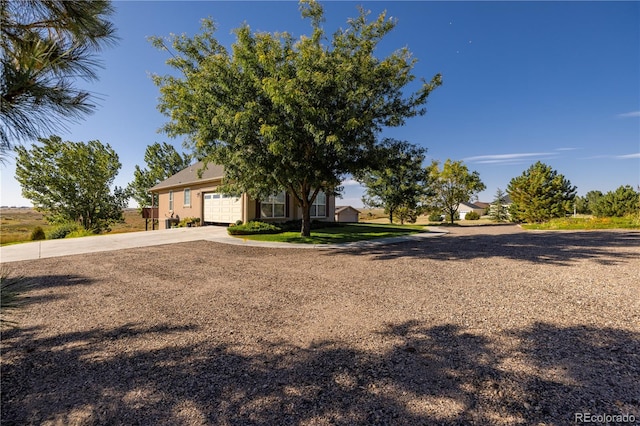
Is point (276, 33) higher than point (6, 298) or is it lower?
higher

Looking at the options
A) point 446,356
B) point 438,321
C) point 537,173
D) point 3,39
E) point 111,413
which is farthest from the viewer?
point 537,173

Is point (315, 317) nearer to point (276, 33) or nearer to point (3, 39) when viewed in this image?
point (3, 39)

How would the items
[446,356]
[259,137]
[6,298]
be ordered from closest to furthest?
1. [6,298]
2. [446,356]
3. [259,137]

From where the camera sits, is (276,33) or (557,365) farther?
(276,33)

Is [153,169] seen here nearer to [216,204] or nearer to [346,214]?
[216,204]

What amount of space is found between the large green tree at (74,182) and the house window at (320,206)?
837 inches

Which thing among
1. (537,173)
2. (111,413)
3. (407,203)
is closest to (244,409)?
(111,413)

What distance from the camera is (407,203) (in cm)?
2967

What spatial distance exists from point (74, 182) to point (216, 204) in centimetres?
1607

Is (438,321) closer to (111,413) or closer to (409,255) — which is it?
(111,413)

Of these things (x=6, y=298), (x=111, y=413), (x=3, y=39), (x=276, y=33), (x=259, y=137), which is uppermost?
(x=276, y=33)

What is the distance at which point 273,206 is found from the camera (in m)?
18.7

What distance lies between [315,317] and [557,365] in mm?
2736

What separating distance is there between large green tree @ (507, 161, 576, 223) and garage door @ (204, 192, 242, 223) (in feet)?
99.1
